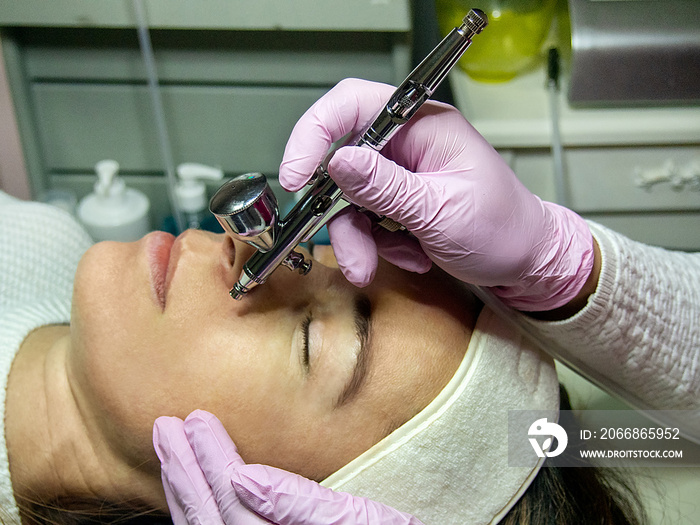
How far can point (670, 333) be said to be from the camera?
101cm

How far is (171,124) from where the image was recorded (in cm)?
158

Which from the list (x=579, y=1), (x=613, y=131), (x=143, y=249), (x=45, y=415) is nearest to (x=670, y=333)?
(x=613, y=131)

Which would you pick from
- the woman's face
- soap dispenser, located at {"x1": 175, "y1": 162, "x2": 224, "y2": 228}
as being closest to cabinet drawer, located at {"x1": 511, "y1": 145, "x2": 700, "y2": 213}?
the woman's face

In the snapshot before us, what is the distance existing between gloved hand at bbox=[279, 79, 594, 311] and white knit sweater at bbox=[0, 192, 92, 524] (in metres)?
0.66

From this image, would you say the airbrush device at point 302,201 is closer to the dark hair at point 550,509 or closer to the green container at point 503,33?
the dark hair at point 550,509

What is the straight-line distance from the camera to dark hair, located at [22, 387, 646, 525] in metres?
0.94

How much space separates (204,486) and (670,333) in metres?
0.79

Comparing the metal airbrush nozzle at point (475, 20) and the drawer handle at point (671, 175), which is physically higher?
the drawer handle at point (671, 175)

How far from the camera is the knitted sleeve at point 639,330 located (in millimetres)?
938

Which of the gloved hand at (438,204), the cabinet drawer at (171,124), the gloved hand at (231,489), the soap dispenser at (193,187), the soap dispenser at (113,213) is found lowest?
the gloved hand at (231,489)

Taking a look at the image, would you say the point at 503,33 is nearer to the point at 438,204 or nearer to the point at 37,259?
the point at 438,204

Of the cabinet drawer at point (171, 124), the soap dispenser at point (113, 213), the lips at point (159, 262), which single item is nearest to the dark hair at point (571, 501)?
the lips at point (159, 262)

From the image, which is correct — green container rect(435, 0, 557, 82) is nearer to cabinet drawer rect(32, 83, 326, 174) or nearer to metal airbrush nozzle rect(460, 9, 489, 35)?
cabinet drawer rect(32, 83, 326, 174)

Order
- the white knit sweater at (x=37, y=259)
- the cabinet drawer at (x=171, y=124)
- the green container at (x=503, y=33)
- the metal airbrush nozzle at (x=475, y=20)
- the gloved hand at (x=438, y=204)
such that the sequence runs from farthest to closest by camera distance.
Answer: the cabinet drawer at (x=171, y=124)
the green container at (x=503, y=33)
the white knit sweater at (x=37, y=259)
the gloved hand at (x=438, y=204)
the metal airbrush nozzle at (x=475, y=20)
